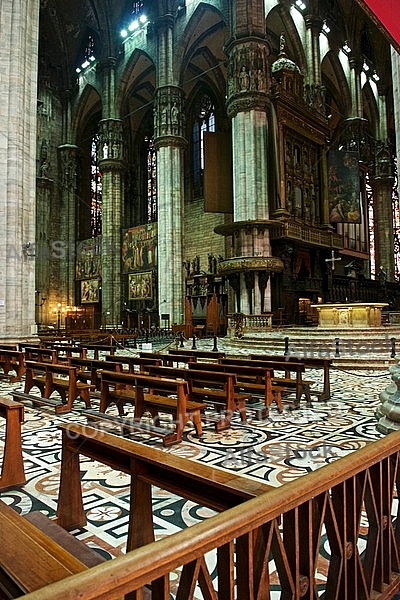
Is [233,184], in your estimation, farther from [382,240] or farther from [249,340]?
[382,240]

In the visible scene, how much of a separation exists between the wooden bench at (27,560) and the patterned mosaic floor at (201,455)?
1.07m

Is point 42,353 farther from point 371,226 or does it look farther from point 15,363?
point 371,226

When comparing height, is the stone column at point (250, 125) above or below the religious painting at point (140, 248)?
above

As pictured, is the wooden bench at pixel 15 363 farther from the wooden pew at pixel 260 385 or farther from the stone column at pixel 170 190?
the stone column at pixel 170 190

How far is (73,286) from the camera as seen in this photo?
31.6 m

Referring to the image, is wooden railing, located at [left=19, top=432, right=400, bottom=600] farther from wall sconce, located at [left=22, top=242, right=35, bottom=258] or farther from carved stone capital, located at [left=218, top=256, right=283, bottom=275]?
carved stone capital, located at [left=218, top=256, right=283, bottom=275]

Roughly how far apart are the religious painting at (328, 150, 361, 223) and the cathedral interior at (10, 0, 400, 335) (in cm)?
8

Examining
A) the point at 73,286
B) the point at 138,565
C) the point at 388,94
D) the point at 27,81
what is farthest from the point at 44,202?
the point at 138,565

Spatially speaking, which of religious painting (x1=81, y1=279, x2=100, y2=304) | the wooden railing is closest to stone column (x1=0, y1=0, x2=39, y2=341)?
the wooden railing

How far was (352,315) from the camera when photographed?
1511 centimetres

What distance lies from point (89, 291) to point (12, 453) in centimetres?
2807

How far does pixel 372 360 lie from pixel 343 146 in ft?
71.5

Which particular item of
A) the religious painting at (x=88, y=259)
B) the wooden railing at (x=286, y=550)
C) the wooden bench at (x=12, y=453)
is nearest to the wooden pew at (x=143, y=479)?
the wooden railing at (x=286, y=550)

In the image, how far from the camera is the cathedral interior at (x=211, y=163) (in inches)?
800
